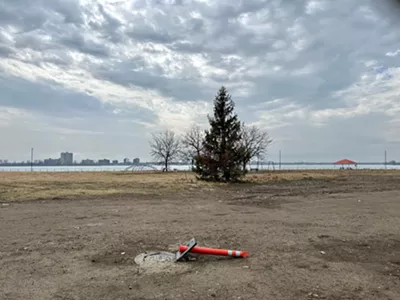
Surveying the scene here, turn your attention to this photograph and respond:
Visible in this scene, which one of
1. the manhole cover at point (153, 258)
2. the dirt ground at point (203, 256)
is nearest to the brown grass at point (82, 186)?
the dirt ground at point (203, 256)

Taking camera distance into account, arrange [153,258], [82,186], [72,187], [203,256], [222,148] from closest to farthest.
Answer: [153,258], [203,256], [72,187], [82,186], [222,148]

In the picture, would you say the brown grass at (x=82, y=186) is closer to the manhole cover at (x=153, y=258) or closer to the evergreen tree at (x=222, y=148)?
the evergreen tree at (x=222, y=148)

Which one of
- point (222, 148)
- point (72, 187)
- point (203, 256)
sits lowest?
point (203, 256)

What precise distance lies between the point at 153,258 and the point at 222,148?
19.7 m

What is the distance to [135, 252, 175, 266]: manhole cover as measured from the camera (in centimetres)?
491

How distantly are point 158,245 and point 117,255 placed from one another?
892 millimetres

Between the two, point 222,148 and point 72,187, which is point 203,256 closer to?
point 72,187

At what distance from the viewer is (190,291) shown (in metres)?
3.86

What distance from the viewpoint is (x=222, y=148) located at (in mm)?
24484

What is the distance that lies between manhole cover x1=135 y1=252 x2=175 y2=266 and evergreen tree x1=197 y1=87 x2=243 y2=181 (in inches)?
750

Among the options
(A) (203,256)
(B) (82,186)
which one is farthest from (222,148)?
(A) (203,256)

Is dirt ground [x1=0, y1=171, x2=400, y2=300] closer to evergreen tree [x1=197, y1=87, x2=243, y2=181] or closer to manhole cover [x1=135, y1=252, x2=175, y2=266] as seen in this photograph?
manhole cover [x1=135, y1=252, x2=175, y2=266]

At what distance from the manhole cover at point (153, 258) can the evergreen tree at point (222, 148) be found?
1906 centimetres

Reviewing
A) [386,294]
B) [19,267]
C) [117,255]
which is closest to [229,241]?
[117,255]
